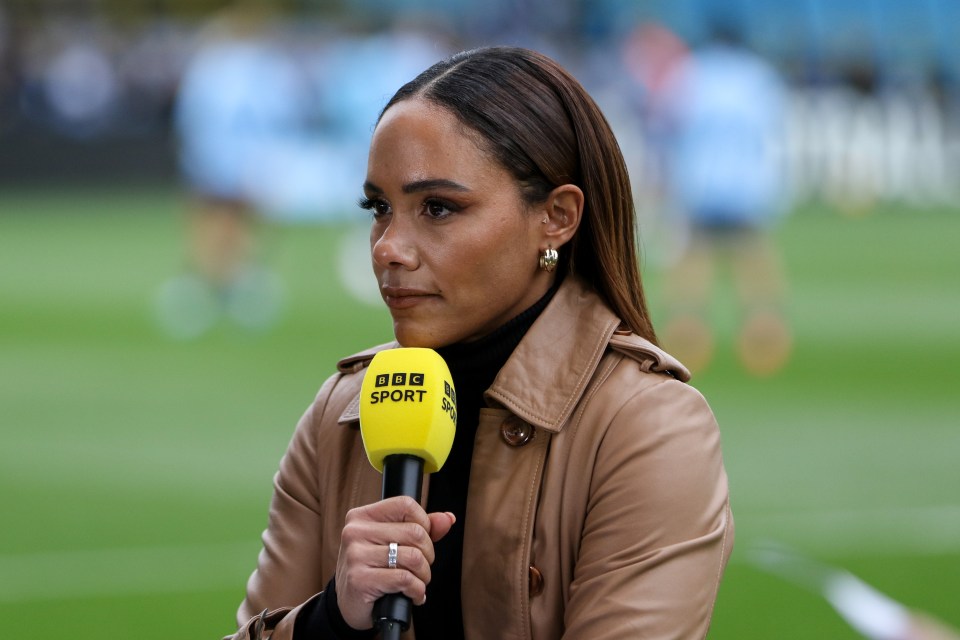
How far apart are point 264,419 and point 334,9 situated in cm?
2740

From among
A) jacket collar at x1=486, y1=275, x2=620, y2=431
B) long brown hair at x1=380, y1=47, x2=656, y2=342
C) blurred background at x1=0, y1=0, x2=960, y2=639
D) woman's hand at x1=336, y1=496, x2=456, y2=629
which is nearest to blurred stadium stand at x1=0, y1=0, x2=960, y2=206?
blurred background at x1=0, y1=0, x2=960, y2=639

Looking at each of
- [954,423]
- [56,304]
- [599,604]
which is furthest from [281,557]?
[56,304]

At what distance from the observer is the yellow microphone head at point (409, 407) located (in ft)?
7.64

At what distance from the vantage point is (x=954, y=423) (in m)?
9.97

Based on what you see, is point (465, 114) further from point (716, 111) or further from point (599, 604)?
point (716, 111)

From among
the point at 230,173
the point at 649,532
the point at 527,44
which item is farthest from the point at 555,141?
the point at 527,44

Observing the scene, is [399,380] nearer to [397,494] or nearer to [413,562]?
[397,494]

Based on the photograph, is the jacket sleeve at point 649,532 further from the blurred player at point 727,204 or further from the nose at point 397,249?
the blurred player at point 727,204

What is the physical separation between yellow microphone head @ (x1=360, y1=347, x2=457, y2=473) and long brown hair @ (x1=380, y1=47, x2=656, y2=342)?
15.3 inches

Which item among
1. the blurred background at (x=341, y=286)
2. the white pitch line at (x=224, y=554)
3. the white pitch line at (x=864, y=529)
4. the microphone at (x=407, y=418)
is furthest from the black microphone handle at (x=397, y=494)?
the white pitch line at (x=864, y=529)

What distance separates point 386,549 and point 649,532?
436mm

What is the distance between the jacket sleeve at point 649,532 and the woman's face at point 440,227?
0.35m

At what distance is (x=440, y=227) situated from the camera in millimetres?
2564

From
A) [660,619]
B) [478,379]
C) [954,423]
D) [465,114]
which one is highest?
[465,114]
